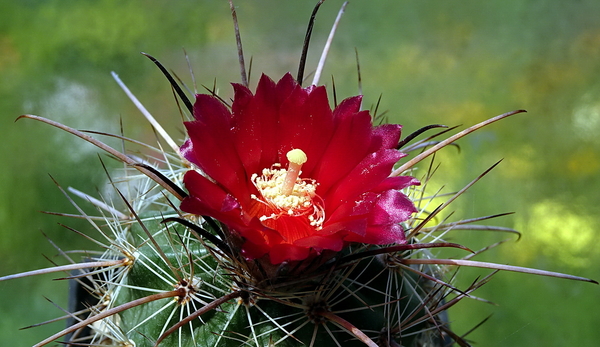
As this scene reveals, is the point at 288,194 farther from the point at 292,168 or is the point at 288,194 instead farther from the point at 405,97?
the point at 405,97

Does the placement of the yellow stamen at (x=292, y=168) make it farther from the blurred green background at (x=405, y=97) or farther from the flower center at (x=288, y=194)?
the blurred green background at (x=405, y=97)

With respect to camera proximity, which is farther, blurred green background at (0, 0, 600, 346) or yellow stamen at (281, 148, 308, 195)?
blurred green background at (0, 0, 600, 346)

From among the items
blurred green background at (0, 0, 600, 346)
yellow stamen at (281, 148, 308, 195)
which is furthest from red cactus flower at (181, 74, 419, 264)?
blurred green background at (0, 0, 600, 346)

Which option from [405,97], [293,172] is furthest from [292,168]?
[405,97]

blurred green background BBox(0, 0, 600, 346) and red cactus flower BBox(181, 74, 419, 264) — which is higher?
blurred green background BBox(0, 0, 600, 346)

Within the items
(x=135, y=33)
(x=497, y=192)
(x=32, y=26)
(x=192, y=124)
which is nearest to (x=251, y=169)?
(x=192, y=124)

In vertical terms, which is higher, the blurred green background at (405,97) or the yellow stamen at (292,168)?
the blurred green background at (405,97)

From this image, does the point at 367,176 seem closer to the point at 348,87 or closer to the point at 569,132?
the point at 348,87

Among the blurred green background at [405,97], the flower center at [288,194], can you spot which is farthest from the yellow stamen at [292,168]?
the blurred green background at [405,97]

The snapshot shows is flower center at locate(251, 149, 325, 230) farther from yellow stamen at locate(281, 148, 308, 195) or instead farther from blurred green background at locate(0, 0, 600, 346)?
blurred green background at locate(0, 0, 600, 346)
